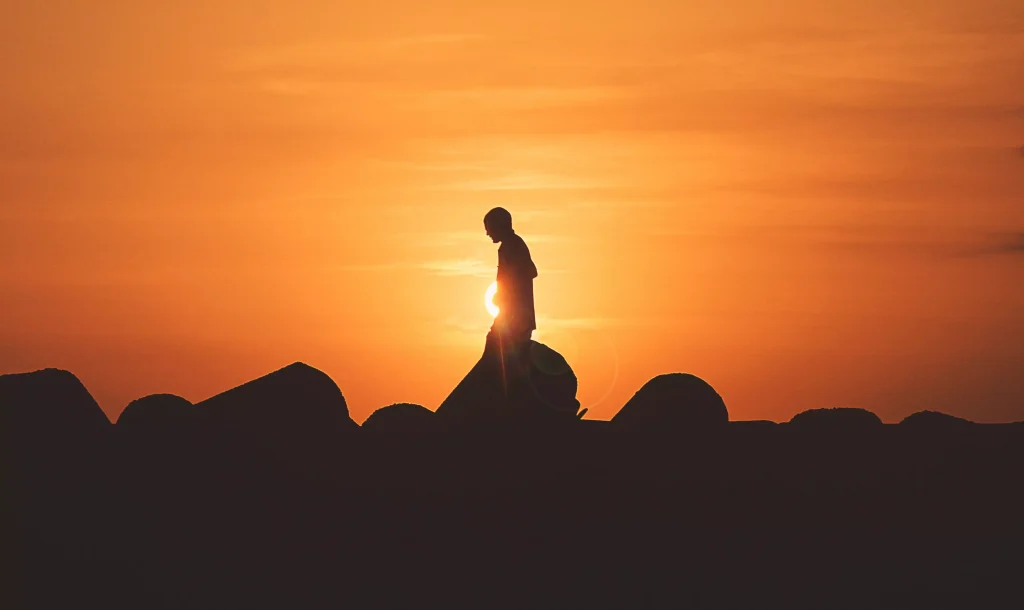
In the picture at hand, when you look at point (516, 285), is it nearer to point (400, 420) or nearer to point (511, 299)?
point (511, 299)

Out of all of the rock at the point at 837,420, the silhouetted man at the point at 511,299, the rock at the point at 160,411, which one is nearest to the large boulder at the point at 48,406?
the rock at the point at 160,411

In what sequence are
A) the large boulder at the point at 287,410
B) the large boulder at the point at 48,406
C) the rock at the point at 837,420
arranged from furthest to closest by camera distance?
1. the rock at the point at 837,420
2. the large boulder at the point at 287,410
3. the large boulder at the point at 48,406

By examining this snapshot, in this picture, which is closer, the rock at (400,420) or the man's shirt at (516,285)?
the man's shirt at (516,285)

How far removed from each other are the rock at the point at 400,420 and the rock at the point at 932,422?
291 inches

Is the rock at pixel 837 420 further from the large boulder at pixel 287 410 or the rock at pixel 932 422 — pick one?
the large boulder at pixel 287 410

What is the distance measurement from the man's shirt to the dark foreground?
4.10 feet

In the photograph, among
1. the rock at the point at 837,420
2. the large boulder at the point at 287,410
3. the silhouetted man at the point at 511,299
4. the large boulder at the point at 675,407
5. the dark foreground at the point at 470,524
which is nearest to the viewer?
the dark foreground at the point at 470,524

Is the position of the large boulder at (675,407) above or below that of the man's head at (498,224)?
below

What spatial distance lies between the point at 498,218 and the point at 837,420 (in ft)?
23.7

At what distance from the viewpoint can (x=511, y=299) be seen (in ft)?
65.3

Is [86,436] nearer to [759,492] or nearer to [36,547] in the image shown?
[36,547]

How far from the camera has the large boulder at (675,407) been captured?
22.4 meters

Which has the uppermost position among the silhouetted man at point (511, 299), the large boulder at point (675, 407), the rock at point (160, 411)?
the silhouetted man at point (511, 299)

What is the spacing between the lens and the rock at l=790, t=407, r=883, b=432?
78.4ft
